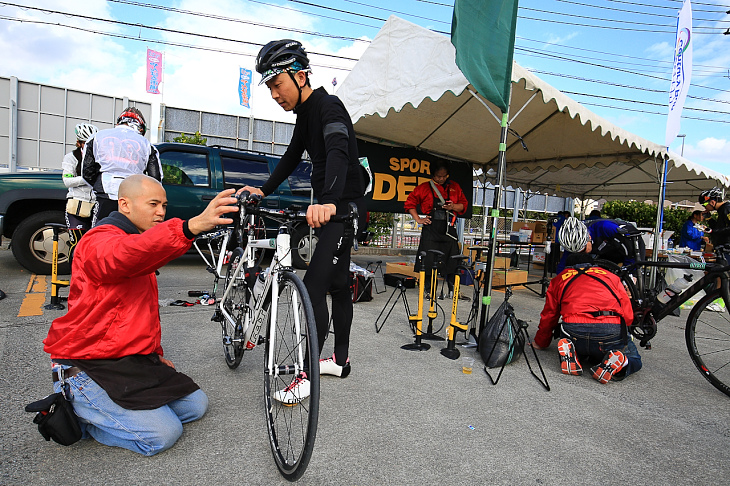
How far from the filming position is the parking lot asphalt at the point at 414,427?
1838 mm

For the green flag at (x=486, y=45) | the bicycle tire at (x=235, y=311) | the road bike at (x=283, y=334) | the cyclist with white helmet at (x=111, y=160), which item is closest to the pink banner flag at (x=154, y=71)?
the cyclist with white helmet at (x=111, y=160)

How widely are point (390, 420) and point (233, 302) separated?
1.30 m

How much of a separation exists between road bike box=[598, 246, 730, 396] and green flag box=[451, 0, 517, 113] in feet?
6.09

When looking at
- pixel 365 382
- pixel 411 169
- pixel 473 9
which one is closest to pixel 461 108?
pixel 411 169

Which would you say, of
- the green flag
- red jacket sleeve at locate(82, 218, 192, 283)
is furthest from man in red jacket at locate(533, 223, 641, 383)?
red jacket sleeve at locate(82, 218, 192, 283)

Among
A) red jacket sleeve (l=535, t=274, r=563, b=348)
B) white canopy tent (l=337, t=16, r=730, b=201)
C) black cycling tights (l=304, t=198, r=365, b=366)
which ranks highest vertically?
white canopy tent (l=337, t=16, r=730, b=201)

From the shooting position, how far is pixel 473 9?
3.75 metres

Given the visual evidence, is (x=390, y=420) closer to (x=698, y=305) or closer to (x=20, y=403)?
(x=20, y=403)

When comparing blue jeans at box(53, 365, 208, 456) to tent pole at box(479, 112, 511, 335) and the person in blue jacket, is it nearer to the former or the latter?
tent pole at box(479, 112, 511, 335)

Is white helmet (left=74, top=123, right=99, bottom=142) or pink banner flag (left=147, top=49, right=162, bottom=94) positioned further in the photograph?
pink banner flag (left=147, top=49, right=162, bottom=94)

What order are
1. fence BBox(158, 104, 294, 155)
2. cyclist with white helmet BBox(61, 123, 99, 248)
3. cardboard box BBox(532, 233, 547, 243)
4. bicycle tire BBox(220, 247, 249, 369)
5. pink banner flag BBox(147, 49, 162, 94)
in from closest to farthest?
bicycle tire BBox(220, 247, 249, 369) → cyclist with white helmet BBox(61, 123, 99, 248) → cardboard box BBox(532, 233, 547, 243) → pink banner flag BBox(147, 49, 162, 94) → fence BBox(158, 104, 294, 155)

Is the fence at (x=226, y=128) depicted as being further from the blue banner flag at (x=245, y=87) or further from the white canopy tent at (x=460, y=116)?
the white canopy tent at (x=460, y=116)

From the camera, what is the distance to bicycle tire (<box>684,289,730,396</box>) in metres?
3.18

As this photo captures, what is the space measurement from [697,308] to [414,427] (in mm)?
2642
